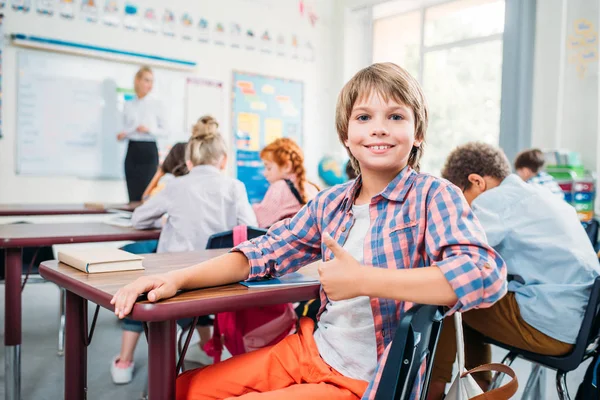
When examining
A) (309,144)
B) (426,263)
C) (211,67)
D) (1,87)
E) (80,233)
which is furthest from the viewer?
(309,144)

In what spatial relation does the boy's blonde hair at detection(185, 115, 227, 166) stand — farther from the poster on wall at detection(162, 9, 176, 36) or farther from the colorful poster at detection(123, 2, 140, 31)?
the poster on wall at detection(162, 9, 176, 36)

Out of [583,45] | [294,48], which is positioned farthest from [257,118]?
[583,45]

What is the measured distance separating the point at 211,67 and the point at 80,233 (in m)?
4.41

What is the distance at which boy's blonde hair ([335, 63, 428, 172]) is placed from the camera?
113cm

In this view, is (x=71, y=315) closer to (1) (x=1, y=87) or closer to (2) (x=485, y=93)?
(1) (x=1, y=87)

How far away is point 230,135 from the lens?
6.43 m

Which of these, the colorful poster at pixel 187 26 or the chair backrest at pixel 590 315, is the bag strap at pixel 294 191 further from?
the colorful poster at pixel 187 26

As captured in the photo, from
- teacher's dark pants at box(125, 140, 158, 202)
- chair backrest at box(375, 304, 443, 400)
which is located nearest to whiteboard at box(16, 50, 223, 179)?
teacher's dark pants at box(125, 140, 158, 202)

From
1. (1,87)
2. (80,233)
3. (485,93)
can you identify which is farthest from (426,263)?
(485,93)

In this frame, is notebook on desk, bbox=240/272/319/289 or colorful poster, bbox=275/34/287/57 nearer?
notebook on desk, bbox=240/272/319/289

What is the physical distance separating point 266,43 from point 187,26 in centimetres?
107

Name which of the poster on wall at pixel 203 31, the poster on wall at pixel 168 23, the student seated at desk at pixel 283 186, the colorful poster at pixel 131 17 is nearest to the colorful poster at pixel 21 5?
the colorful poster at pixel 131 17

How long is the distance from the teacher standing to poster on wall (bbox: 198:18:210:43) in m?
0.97

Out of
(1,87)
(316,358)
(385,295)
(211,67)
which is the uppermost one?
(211,67)
